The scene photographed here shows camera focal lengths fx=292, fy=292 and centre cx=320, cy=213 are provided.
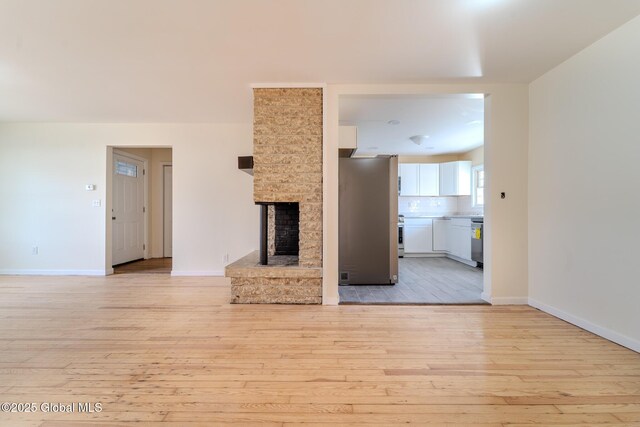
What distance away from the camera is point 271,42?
7.92 ft

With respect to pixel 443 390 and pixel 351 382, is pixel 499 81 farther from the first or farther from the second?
pixel 351 382

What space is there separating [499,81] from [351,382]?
132 inches

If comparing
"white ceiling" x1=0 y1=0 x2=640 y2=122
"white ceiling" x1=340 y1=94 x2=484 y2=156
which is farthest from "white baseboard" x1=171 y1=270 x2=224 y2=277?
"white ceiling" x1=340 y1=94 x2=484 y2=156

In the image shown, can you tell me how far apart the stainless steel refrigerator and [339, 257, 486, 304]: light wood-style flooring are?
189mm

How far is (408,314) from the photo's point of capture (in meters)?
2.93

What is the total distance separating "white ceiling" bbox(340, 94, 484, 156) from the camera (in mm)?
3732

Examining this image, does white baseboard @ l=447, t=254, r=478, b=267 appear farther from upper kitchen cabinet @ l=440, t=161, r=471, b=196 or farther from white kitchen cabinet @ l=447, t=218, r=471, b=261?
upper kitchen cabinet @ l=440, t=161, r=471, b=196

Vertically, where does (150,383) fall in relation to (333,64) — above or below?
below

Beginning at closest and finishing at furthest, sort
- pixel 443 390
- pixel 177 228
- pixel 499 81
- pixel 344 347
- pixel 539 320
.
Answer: pixel 443 390 → pixel 344 347 → pixel 539 320 → pixel 499 81 → pixel 177 228

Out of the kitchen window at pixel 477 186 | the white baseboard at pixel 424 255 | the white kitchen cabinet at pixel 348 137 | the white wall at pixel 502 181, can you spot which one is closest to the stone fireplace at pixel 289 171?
the white wall at pixel 502 181

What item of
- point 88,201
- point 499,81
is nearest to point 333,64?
point 499,81

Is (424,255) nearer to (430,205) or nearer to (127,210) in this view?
(430,205)

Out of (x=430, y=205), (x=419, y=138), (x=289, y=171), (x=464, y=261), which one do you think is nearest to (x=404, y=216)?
(x=430, y=205)

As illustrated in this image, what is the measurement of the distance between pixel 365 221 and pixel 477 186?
12.9 feet
